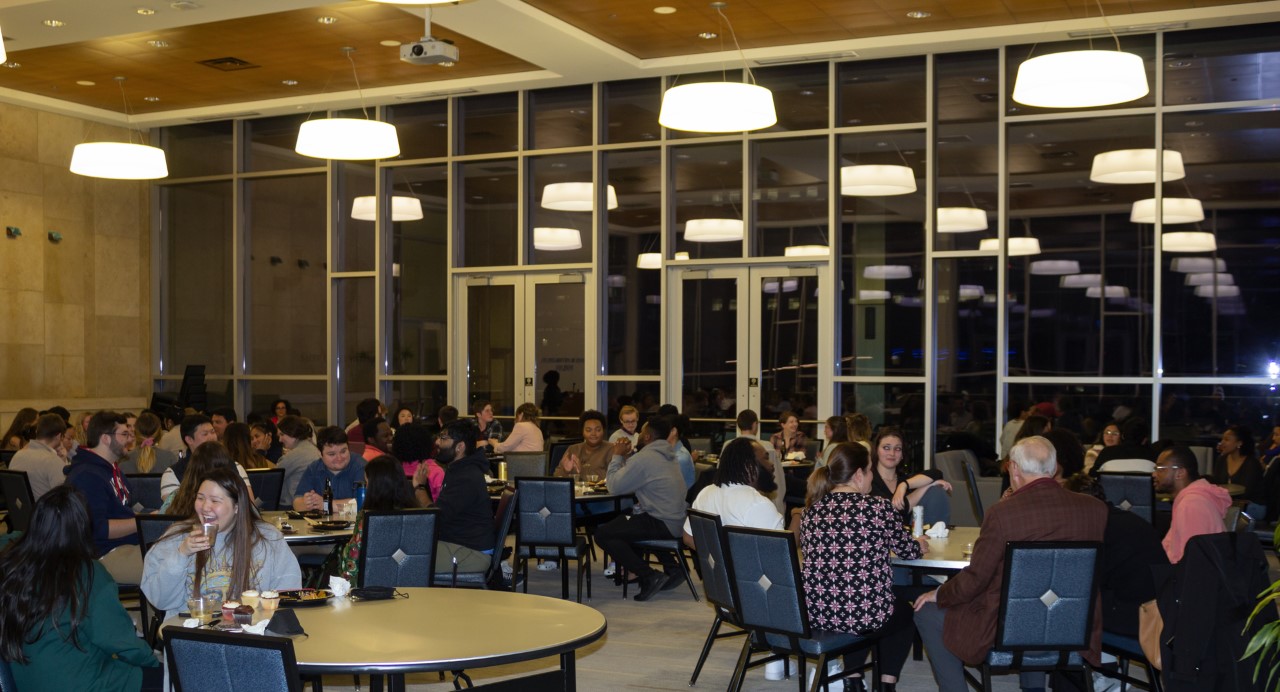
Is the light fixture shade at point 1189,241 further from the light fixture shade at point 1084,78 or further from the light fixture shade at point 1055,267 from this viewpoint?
the light fixture shade at point 1084,78

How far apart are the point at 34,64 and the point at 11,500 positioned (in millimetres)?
6726

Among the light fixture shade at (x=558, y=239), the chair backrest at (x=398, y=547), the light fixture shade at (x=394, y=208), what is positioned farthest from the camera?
the light fixture shade at (x=394, y=208)

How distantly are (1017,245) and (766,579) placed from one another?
24.9ft

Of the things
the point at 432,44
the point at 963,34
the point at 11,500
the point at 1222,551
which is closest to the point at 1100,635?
the point at 1222,551

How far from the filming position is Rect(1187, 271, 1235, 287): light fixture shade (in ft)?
36.9

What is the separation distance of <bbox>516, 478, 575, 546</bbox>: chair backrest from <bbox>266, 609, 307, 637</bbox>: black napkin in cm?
447

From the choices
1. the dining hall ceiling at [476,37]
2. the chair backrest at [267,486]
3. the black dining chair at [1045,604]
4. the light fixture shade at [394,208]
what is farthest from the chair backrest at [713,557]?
the light fixture shade at [394,208]

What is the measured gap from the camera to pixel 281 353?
51.3ft

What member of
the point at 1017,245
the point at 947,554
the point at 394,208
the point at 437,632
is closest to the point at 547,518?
the point at 947,554

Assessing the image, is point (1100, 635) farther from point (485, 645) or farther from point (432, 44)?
point (432, 44)

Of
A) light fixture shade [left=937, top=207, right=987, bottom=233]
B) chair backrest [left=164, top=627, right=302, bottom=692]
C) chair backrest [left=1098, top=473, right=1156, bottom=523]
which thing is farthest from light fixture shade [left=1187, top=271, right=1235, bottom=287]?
chair backrest [left=164, top=627, right=302, bottom=692]

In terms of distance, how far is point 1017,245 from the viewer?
39.2 ft

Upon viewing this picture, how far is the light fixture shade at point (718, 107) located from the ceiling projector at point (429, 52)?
1646 millimetres

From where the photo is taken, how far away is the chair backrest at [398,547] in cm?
578
